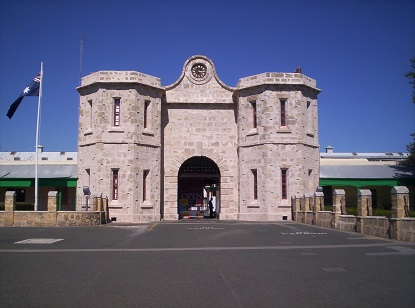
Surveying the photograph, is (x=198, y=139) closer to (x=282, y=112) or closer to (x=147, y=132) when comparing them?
(x=147, y=132)

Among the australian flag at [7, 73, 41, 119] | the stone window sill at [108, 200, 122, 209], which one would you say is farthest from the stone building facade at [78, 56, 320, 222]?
the australian flag at [7, 73, 41, 119]

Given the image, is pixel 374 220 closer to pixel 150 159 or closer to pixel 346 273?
pixel 346 273

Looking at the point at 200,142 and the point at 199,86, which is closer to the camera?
the point at 200,142

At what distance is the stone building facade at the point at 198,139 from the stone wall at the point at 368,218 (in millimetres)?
3785

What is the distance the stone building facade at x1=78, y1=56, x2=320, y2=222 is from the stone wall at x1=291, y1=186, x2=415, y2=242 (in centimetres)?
378

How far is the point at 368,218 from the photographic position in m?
17.6

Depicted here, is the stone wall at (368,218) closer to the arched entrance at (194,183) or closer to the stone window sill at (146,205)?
Answer: the arched entrance at (194,183)

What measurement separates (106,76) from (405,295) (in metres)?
24.3

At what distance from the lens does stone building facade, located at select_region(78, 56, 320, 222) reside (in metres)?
28.2

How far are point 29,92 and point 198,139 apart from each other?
10.8 metres

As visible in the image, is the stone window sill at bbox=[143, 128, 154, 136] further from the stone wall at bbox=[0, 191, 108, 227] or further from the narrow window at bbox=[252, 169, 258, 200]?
the stone wall at bbox=[0, 191, 108, 227]

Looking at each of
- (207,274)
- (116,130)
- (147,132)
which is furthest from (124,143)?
(207,274)

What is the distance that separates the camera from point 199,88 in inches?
1229

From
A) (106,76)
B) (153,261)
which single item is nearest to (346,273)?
(153,261)
